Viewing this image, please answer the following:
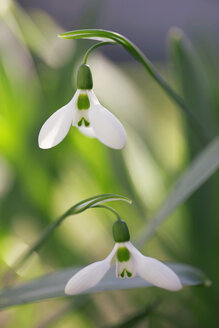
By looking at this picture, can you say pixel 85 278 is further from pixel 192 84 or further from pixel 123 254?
pixel 192 84

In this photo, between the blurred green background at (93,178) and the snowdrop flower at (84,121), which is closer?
the snowdrop flower at (84,121)

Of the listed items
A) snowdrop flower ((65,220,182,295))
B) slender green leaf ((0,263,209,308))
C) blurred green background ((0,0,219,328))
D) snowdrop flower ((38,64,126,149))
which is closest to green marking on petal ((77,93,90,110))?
snowdrop flower ((38,64,126,149))

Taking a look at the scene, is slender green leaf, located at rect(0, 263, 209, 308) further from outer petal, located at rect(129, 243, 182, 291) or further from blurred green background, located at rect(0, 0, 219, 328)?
blurred green background, located at rect(0, 0, 219, 328)

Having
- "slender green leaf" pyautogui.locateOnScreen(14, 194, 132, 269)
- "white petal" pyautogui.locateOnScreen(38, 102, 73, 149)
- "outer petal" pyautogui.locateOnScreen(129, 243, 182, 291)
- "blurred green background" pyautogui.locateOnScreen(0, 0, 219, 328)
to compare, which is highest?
"white petal" pyautogui.locateOnScreen(38, 102, 73, 149)

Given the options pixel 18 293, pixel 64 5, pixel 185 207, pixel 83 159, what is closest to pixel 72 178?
pixel 83 159

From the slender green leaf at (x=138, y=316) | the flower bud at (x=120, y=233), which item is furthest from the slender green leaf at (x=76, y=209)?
the slender green leaf at (x=138, y=316)

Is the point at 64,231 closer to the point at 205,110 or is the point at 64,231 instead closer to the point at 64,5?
the point at 205,110

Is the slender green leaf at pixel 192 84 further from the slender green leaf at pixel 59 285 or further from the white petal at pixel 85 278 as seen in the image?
the white petal at pixel 85 278
